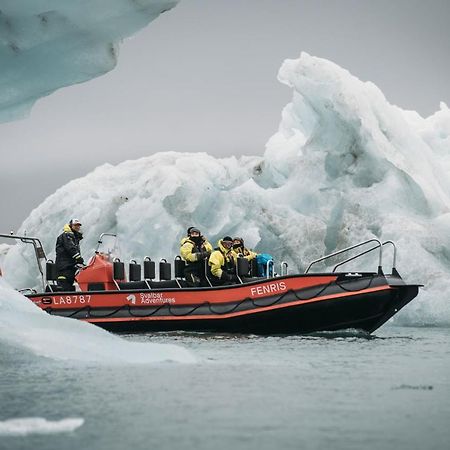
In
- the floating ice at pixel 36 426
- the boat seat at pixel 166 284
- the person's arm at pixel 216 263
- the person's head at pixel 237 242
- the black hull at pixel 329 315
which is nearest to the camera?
the floating ice at pixel 36 426

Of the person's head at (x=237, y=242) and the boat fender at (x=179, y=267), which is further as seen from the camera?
the boat fender at (x=179, y=267)

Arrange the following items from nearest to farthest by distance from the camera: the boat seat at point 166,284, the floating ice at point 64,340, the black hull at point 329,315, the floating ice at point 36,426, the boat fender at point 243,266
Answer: the floating ice at point 36,426 → the floating ice at point 64,340 → the black hull at point 329,315 → the boat fender at point 243,266 → the boat seat at point 166,284

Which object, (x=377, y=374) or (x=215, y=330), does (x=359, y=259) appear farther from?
(x=377, y=374)

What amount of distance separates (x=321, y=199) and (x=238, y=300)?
6.25 m

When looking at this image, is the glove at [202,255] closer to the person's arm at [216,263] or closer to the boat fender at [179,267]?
the person's arm at [216,263]

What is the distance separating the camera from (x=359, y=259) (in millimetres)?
17422

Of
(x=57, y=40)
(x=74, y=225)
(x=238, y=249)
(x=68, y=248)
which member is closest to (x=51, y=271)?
(x=68, y=248)

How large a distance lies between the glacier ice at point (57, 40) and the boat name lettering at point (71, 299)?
343cm

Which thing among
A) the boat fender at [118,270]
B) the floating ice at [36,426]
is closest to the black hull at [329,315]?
the boat fender at [118,270]

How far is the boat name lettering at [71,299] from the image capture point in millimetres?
14219

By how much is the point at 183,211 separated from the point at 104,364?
11407 millimetres

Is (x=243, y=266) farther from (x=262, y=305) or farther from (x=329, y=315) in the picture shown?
(x=329, y=315)

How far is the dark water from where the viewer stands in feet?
15.7

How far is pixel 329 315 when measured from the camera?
41.7ft
